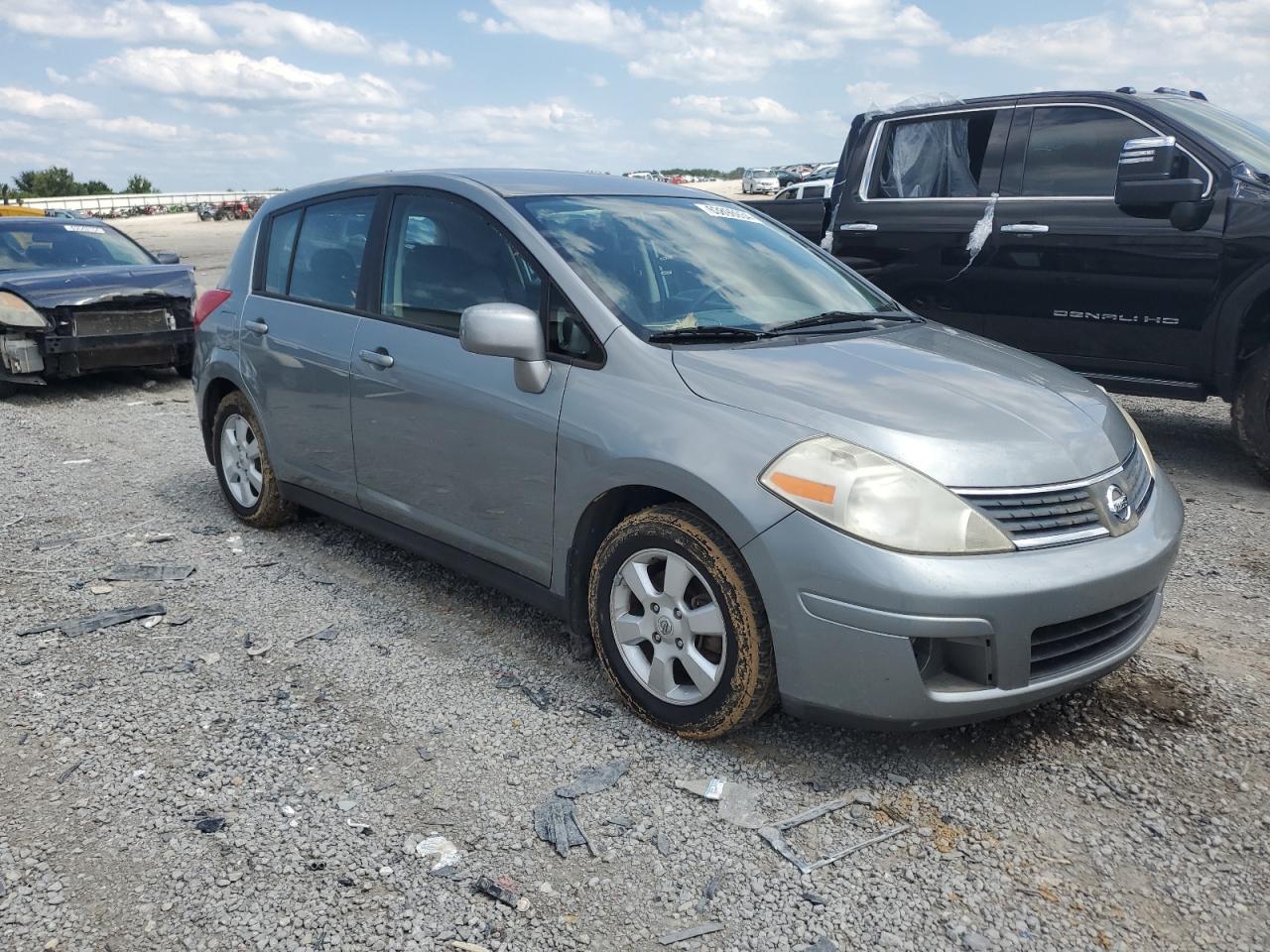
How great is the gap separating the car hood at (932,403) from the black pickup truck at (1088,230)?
2601 mm

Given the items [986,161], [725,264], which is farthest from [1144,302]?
[725,264]

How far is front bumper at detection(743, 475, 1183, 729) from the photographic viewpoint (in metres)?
2.72

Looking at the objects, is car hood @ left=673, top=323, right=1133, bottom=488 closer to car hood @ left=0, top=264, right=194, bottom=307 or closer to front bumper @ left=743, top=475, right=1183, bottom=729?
front bumper @ left=743, top=475, right=1183, bottom=729

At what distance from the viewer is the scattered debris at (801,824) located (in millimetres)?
2672

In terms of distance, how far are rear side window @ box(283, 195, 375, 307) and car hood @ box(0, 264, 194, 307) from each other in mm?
5100

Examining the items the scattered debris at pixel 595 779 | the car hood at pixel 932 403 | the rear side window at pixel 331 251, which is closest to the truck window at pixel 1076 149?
the car hood at pixel 932 403

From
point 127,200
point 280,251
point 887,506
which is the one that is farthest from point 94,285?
point 127,200

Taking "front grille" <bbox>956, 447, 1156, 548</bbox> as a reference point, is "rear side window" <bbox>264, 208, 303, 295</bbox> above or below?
above

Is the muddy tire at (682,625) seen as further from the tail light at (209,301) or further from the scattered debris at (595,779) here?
the tail light at (209,301)

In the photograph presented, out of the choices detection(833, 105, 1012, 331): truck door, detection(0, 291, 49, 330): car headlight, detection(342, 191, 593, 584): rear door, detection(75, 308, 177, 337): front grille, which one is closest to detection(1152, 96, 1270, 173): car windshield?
detection(833, 105, 1012, 331): truck door

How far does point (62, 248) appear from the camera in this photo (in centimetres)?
982

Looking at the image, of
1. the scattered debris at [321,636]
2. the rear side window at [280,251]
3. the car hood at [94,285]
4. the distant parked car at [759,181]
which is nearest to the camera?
the scattered debris at [321,636]

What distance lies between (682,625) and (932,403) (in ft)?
3.25

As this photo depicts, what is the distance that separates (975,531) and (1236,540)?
2909 mm
